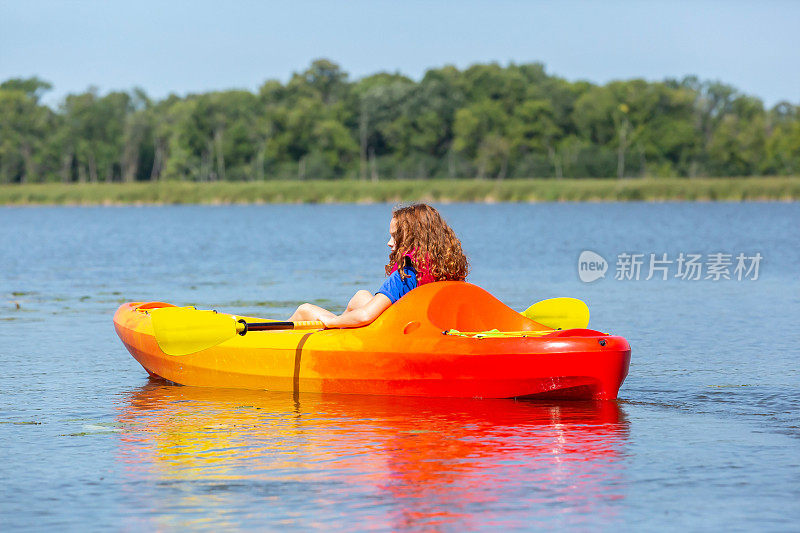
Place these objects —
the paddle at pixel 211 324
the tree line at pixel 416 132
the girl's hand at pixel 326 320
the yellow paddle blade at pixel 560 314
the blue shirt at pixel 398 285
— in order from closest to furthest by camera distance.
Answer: the blue shirt at pixel 398 285 → the girl's hand at pixel 326 320 → the paddle at pixel 211 324 → the yellow paddle blade at pixel 560 314 → the tree line at pixel 416 132

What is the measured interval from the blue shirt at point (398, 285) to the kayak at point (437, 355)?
17 centimetres

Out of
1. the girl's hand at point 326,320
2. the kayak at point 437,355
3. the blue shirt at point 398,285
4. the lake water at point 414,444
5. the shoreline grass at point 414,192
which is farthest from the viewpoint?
the shoreline grass at point 414,192

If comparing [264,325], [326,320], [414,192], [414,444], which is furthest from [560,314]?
[414,192]

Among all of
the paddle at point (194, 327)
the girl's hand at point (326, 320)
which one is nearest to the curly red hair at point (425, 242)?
the girl's hand at point (326, 320)

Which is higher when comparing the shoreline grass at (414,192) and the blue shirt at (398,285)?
the shoreline grass at (414,192)

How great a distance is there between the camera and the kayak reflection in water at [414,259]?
799 cm

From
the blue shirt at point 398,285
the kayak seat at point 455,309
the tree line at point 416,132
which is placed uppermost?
the tree line at point 416,132

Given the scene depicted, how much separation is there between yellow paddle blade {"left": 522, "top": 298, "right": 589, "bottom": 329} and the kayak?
66 centimetres

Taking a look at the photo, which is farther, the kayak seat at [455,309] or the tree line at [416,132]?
the tree line at [416,132]

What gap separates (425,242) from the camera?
315 inches

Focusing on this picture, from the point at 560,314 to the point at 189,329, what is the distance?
9.45 ft

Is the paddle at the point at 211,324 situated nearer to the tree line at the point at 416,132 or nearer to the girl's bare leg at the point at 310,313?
the girl's bare leg at the point at 310,313

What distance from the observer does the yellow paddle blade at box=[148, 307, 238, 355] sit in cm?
874

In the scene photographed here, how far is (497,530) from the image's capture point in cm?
504
